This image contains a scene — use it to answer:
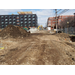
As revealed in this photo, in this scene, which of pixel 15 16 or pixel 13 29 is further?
pixel 15 16

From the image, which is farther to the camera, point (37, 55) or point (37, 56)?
point (37, 55)

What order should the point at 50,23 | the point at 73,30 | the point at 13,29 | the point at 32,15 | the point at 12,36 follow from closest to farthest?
the point at 12,36 < the point at 13,29 < the point at 73,30 < the point at 32,15 < the point at 50,23

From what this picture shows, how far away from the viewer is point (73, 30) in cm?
2214

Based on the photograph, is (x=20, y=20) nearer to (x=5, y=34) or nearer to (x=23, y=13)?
(x=23, y=13)

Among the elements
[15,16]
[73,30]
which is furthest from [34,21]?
[73,30]

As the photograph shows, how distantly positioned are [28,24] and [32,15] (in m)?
9.58

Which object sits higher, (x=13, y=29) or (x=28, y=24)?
(x=28, y=24)
